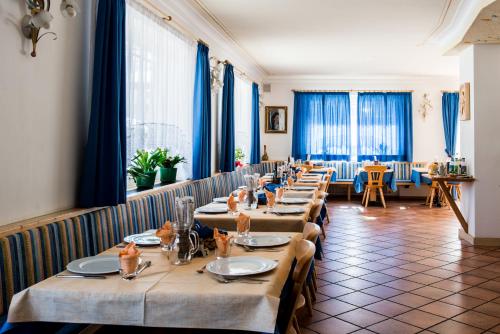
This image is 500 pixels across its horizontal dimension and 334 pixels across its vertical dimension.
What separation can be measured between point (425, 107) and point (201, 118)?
23.7ft

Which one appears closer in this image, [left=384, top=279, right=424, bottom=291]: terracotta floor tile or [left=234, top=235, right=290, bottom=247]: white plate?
[left=234, top=235, right=290, bottom=247]: white plate

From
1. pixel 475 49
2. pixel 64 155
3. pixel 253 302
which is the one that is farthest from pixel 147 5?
pixel 475 49

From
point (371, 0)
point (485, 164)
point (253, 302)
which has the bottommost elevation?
point (253, 302)

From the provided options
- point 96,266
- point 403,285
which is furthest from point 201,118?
point 96,266

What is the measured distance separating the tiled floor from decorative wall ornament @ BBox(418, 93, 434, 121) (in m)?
4.47

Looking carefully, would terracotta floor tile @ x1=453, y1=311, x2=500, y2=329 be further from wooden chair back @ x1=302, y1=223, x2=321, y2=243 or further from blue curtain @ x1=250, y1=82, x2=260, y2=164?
blue curtain @ x1=250, y1=82, x2=260, y2=164

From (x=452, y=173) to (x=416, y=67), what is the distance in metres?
4.26

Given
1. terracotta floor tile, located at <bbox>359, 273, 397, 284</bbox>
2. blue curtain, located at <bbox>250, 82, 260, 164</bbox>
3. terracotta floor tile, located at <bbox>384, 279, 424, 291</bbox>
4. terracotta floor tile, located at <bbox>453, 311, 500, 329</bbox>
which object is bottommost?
terracotta floor tile, located at <bbox>453, 311, 500, 329</bbox>

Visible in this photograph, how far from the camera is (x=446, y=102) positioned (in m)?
10.8

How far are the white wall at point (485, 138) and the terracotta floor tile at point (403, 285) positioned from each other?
2192 millimetres

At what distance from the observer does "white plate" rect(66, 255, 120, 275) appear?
1.97 metres

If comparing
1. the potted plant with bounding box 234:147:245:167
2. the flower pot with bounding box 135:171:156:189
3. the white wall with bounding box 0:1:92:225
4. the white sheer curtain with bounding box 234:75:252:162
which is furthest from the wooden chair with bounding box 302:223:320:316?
the white sheer curtain with bounding box 234:75:252:162

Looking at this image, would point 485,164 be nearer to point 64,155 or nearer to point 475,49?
point 475,49

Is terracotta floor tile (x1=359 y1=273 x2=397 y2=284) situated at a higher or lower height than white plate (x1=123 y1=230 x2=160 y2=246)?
lower
